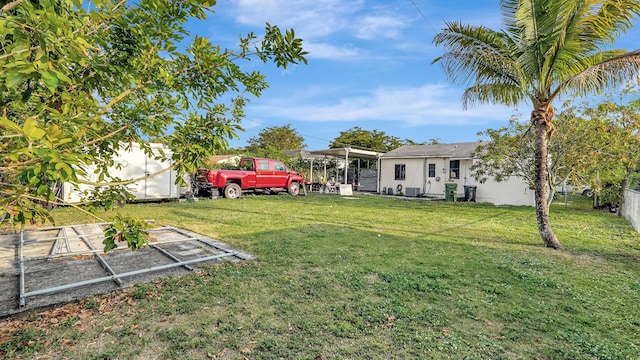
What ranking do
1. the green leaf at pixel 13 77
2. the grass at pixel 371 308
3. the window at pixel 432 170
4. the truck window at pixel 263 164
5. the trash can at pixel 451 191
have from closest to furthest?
the green leaf at pixel 13 77
the grass at pixel 371 308
the truck window at pixel 263 164
the trash can at pixel 451 191
the window at pixel 432 170

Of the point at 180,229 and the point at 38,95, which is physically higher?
the point at 38,95

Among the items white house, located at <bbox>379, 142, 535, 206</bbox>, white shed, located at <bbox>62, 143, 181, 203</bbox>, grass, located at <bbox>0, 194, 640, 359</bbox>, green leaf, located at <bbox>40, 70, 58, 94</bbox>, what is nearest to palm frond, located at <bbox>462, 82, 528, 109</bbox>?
grass, located at <bbox>0, 194, 640, 359</bbox>

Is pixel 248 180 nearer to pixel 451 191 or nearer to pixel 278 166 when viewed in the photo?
pixel 278 166

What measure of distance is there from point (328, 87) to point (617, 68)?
14.9 m

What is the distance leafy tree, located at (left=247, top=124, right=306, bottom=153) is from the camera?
1635 inches

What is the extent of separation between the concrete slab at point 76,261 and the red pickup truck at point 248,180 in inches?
291

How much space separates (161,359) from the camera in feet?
7.75

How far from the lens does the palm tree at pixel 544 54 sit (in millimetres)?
5449

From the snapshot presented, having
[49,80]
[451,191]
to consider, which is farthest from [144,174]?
[451,191]

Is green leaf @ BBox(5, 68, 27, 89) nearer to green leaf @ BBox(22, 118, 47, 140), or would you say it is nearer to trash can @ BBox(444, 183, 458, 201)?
green leaf @ BBox(22, 118, 47, 140)

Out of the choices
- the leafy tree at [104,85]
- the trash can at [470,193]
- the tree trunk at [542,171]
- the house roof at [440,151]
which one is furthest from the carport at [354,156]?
the leafy tree at [104,85]

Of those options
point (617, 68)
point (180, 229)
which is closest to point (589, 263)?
point (617, 68)

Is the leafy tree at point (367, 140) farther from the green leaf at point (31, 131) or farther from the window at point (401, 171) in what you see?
the green leaf at point (31, 131)

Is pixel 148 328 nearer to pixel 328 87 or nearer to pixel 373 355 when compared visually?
pixel 373 355
